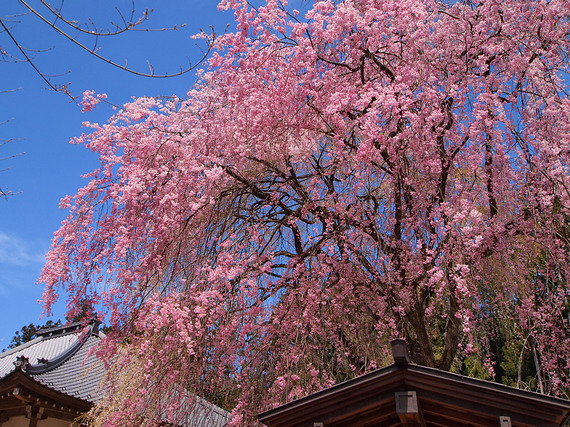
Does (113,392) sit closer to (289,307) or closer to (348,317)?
(289,307)

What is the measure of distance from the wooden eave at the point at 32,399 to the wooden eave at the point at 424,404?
6268mm

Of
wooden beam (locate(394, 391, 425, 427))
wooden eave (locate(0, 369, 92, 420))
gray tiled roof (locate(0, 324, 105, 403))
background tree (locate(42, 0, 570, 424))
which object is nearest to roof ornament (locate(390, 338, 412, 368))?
wooden beam (locate(394, 391, 425, 427))

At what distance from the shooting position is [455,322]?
5.57 metres

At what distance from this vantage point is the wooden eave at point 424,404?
11.0 feet

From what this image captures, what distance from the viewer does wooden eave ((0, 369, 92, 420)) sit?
8461 mm

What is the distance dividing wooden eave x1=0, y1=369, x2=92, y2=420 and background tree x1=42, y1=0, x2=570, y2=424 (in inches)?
123

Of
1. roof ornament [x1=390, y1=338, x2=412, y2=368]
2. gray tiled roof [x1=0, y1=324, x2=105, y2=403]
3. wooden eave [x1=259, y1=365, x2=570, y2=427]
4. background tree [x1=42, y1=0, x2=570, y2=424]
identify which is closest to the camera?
wooden eave [x1=259, y1=365, x2=570, y2=427]

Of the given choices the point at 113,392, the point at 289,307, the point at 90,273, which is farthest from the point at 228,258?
the point at 113,392

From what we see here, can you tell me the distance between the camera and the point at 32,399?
28.6ft

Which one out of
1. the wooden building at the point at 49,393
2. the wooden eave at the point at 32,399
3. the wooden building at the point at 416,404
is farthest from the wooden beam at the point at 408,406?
the wooden eave at the point at 32,399

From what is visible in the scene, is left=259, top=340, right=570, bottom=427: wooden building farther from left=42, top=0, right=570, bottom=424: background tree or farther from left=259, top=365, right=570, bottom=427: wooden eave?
left=42, top=0, right=570, bottom=424: background tree

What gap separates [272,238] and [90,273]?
2.19 m

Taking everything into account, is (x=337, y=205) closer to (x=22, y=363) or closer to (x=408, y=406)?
(x=408, y=406)

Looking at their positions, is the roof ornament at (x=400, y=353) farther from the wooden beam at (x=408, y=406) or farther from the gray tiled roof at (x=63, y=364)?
the gray tiled roof at (x=63, y=364)
